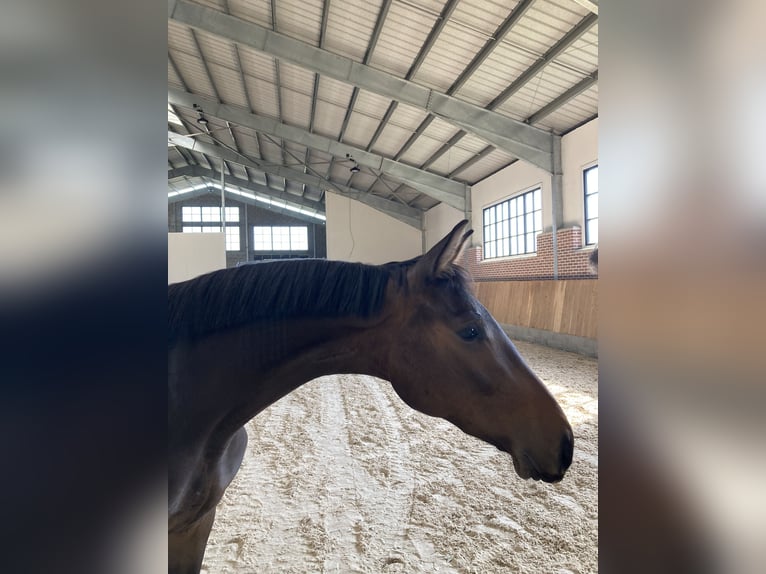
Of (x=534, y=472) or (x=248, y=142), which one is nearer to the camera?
(x=534, y=472)

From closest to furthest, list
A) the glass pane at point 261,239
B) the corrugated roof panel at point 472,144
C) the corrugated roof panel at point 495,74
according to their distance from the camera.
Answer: the corrugated roof panel at point 495,74 < the corrugated roof panel at point 472,144 < the glass pane at point 261,239

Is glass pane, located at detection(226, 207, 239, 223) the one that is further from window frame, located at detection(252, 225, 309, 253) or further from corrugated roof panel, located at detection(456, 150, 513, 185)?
corrugated roof panel, located at detection(456, 150, 513, 185)

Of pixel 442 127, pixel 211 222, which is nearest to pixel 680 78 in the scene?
pixel 442 127

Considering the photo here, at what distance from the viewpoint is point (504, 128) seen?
18.1 feet

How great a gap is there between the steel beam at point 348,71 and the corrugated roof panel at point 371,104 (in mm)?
742

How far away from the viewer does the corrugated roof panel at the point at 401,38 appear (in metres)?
4.16

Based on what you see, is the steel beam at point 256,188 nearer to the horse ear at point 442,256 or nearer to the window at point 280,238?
the window at point 280,238

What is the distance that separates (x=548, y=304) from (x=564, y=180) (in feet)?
5.69

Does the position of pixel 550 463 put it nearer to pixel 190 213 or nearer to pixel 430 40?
pixel 430 40

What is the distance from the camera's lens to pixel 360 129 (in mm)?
7625

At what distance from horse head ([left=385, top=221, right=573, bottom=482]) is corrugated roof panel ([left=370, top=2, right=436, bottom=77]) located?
4.14m

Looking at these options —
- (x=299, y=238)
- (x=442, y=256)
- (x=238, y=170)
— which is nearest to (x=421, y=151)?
(x=442, y=256)

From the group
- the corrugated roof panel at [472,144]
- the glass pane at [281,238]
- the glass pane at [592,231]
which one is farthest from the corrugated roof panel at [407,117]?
the glass pane at [281,238]

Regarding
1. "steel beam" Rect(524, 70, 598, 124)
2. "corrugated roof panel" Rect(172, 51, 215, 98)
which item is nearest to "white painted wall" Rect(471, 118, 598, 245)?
"steel beam" Rect(524, 70, 598, 124)
